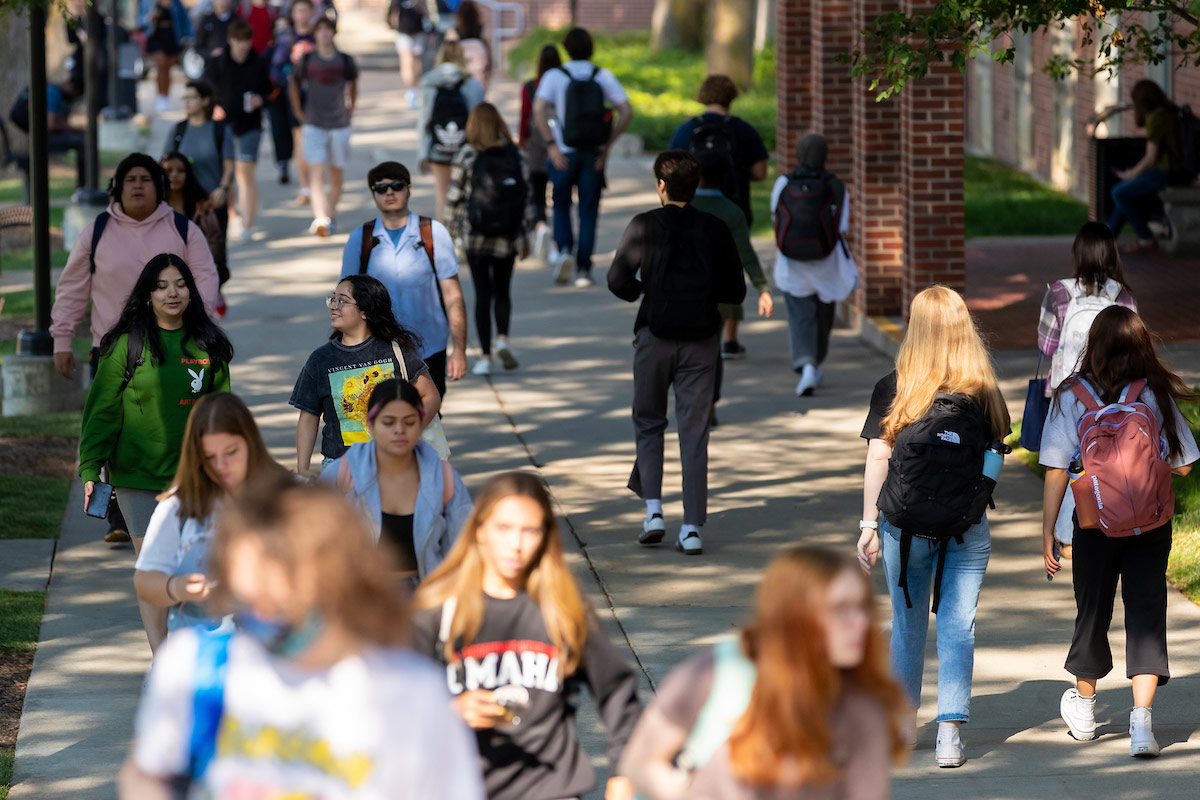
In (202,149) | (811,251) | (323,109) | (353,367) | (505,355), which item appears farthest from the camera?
(323,109)

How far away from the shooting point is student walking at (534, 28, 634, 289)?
1467cm

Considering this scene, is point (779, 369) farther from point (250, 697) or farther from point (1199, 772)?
point (250, 697)

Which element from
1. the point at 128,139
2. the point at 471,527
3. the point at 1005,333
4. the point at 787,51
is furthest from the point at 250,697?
the point at 128,139

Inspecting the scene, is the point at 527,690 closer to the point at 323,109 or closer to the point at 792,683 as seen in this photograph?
the point at 792,683

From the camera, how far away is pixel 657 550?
876 cm

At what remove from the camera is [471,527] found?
12.9ft

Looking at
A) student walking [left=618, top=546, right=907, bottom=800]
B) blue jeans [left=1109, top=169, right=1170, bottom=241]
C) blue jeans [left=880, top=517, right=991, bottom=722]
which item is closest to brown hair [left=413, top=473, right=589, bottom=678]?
student walking [left=618, top=546, right=907, bottom=800]

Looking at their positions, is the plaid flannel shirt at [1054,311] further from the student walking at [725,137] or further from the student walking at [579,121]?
the student walking at [579,121]

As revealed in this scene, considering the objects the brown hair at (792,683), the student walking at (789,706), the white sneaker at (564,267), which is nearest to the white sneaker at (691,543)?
the student walking at (789,706)

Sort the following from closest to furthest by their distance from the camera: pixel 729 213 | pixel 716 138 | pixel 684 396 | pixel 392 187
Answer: pixel 392 187
pixel 684 396
pixel 729 213
pixel 716 138

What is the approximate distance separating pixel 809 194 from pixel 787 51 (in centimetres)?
641

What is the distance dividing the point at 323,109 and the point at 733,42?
11.1m

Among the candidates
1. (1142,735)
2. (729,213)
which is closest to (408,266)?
(729,213)

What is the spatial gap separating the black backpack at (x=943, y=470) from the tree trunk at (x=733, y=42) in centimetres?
2126
